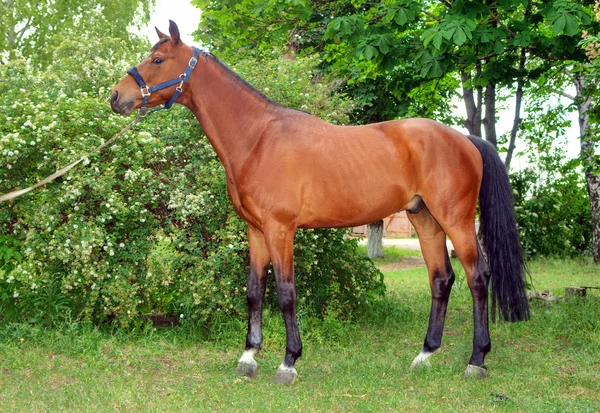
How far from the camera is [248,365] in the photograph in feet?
18.4

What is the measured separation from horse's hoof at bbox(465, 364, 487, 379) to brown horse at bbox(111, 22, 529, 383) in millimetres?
11

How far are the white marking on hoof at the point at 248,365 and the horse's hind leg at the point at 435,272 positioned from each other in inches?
59.0

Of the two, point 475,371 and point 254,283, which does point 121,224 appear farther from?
point 475,371

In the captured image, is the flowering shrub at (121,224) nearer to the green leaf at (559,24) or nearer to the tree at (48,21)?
the green leaf at (559,24)

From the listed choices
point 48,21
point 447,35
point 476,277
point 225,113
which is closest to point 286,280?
point 225,113

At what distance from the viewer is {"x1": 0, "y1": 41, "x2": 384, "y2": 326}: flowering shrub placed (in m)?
6.72

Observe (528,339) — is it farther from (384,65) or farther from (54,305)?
(54,305)

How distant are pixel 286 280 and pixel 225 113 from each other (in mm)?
1514

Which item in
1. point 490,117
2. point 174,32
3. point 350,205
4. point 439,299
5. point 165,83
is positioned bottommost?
point 439,299

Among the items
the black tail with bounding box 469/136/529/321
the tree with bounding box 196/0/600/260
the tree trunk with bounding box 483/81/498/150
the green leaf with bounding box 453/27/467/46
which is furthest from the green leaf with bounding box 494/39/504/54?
the tree trunk with bounding box 483/81/498/150

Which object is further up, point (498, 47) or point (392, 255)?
point (498, 47)

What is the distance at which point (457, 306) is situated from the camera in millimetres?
9266

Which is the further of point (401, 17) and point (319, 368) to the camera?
point (401, 17)

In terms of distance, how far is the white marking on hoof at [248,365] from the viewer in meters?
5.59
